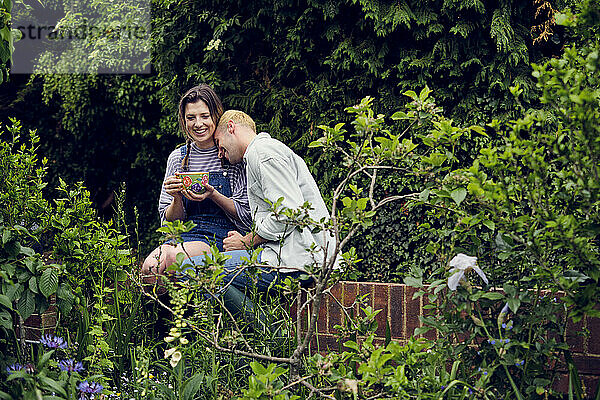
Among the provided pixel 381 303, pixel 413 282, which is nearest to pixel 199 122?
pixel 381 303

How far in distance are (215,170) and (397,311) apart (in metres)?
1.30

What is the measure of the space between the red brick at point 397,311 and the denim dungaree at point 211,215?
100 cm

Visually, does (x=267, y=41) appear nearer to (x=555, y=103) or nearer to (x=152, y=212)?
(x=152, y=212)

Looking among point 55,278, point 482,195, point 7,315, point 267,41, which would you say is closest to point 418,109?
point 482,195

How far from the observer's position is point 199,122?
11.4 feet

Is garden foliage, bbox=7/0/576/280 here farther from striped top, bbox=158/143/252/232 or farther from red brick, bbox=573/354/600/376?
red brick, bbox=573/354/600/376

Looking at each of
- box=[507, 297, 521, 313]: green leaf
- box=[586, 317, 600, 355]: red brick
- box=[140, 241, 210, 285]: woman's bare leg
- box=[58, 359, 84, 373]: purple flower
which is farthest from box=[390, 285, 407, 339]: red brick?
box=[58, 359, 84, 373]: purple flower

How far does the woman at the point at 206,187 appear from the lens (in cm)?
330

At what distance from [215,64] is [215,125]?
1.13 metres

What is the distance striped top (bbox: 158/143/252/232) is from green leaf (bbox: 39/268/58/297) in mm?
1289

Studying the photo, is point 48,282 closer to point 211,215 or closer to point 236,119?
point 211,215

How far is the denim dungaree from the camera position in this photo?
11.1 ft

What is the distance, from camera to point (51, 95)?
624cm

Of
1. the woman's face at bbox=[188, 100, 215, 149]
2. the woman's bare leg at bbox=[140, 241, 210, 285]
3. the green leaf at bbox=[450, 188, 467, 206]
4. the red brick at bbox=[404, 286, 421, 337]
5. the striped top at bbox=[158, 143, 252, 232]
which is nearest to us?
the green leaf at bbox=[450, 188, 467, 206]
